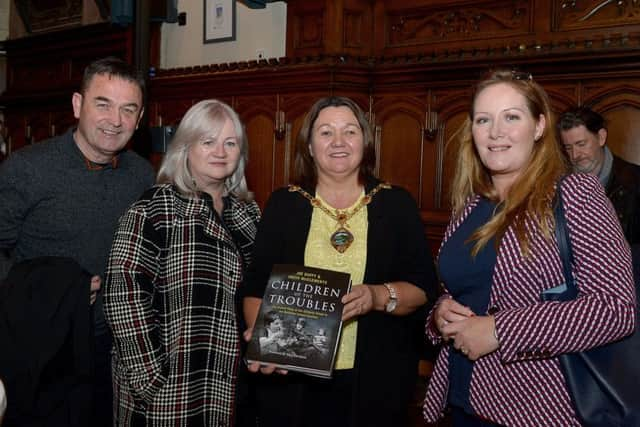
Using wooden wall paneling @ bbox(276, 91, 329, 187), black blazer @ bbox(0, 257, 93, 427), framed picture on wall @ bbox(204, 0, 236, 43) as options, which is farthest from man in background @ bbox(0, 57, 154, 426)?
framed picture on wall @ bbox(204, 0, 236, 43)

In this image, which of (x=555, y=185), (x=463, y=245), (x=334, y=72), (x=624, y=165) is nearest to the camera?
(x=555, y=185)

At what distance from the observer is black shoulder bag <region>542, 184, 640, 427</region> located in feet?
4.64

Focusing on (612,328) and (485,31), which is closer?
(612,328)

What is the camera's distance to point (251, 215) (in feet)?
8.16

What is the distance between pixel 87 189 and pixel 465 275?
1.44 meters

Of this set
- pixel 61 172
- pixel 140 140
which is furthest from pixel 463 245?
pixel 140 140

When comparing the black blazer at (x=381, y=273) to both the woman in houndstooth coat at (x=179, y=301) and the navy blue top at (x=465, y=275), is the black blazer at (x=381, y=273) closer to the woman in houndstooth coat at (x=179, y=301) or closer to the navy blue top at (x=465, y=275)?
the woman in houndstooth coat at (x=179, y=301)

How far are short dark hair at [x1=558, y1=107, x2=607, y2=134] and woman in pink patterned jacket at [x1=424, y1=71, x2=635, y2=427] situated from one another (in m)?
2.38

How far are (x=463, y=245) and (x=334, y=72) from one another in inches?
188

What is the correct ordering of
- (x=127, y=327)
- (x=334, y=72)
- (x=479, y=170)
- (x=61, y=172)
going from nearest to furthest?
1. (x=479, y=170)
2. (x=127, y=327)
3. (x=61, y=172)
4. (x=334, y=72)

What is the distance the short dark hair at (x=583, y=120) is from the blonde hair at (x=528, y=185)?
7.87 feet

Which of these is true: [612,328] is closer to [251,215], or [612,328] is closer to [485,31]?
[251,215]

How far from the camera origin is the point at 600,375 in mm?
1466

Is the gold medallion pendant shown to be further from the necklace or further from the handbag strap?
the handbag strap
